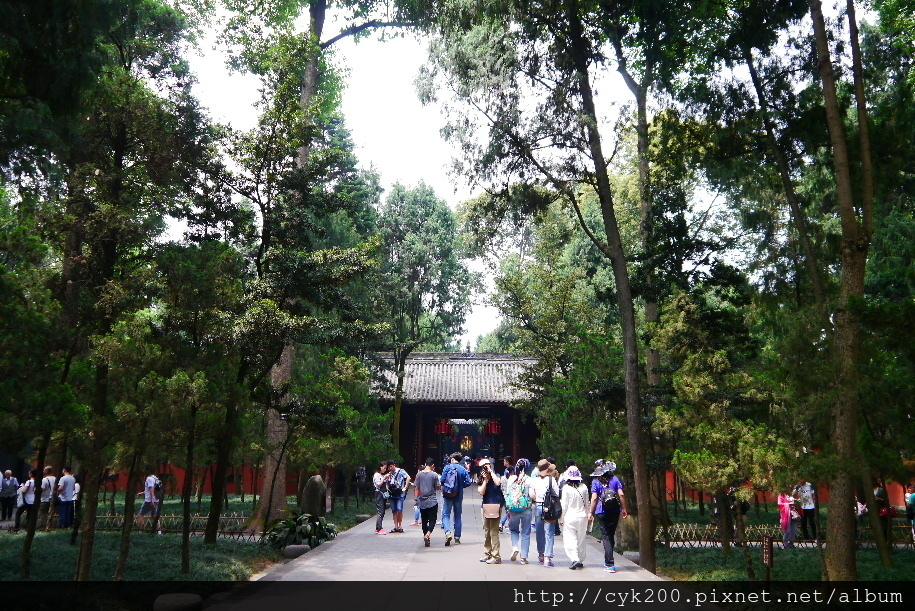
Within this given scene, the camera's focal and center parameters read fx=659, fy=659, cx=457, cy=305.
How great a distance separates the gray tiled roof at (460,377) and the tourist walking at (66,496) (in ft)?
43.3

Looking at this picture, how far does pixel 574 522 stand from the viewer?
9359mm

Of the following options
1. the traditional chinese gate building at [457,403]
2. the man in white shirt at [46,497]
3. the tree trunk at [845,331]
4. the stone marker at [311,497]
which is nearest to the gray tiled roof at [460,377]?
the traditional chinese gate building at [457,403]

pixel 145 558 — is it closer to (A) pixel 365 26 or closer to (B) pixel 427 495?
(B) pixel 427 495

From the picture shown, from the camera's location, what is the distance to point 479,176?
1238 centimetres

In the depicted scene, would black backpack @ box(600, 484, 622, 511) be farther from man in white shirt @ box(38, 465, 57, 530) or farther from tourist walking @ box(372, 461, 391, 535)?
man in white shirt @ box(38, 465, 57, 530)

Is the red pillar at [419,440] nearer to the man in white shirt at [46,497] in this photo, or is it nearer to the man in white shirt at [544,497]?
the man in white shirt at [46,497]

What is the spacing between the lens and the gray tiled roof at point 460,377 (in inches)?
1111

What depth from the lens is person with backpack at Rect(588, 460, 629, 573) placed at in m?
9.25

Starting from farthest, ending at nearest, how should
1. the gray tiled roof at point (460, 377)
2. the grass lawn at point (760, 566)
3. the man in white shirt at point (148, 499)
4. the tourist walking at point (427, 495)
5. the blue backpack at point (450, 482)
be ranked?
the gray tiled roof at point (460, 377) → the man in white shirt at point (148, 499) → the tourist walking at point (427, 495) → the blue backpack at point (450, 482) → the grass lawn at point (760, 566)

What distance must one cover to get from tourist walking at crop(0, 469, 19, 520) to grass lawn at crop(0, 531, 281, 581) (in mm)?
4531

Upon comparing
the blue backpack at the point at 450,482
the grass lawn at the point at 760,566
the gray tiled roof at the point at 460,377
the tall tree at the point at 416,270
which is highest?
the tall tree at the point at 416,270

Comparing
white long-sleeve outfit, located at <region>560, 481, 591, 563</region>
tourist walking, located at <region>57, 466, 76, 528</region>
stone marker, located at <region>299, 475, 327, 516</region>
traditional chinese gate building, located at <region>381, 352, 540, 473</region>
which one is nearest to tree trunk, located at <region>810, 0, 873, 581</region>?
white long-sleeve outfit, located at <region>560, 481, 591, 563</region>

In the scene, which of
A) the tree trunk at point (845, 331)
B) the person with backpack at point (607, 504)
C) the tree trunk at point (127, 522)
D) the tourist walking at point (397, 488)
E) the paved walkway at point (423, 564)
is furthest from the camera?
the tourist walking at point (397, 488)

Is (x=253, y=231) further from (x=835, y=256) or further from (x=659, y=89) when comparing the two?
(x=835, y=256)
